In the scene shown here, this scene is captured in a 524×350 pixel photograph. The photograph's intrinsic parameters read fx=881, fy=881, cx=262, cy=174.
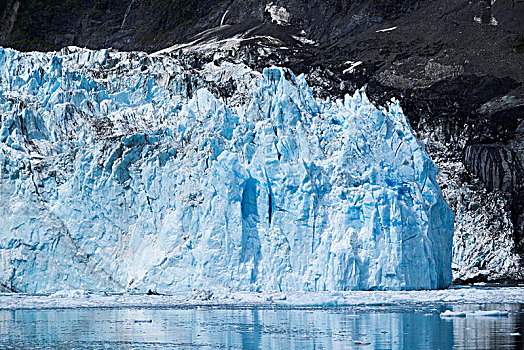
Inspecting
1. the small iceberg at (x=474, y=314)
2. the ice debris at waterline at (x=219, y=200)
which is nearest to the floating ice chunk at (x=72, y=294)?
the ice debris at waterline at (x=219, y=200)

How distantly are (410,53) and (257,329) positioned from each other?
205 feet

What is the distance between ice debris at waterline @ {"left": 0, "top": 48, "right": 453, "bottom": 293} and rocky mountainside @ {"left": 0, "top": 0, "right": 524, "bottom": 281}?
266 inches

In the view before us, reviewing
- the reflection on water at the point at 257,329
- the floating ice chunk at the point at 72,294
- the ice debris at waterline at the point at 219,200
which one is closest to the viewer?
the reflection on water at the point at 257,329

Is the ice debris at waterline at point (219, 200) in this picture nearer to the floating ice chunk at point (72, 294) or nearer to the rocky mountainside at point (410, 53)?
the floating ice chunk at point (72, 294)

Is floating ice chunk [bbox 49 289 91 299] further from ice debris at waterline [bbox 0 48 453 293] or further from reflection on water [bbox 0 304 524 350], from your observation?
reflection on water [bbox 0 304 524 350]

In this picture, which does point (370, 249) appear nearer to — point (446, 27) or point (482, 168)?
point (482, 168)

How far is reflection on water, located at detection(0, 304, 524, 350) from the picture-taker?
593 inches

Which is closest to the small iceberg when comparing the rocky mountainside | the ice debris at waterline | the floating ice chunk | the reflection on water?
the reflection on water

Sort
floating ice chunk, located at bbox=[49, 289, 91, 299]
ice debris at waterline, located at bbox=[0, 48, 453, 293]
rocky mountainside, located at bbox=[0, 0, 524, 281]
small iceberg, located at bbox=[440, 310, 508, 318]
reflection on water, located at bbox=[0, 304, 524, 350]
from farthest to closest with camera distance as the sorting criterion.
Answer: rocky mountainside, located at bbox=[0, 0, 524, 281]
ice debris at waterline, located at bbox=[0, 48, 453, 293]
floating ice chunk, located at bbox=[49, 289, 91, 299]
small iceberg, located at bbox=[440, 310, 508, 318]
reflection on water, located at bbox=[0, 304, 524, 350]

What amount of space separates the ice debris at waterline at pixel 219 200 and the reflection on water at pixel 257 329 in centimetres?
266

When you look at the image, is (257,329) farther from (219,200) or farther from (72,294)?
(72,294)

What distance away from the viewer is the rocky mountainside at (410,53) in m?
42.6

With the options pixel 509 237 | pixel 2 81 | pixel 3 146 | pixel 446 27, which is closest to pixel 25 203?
pixel 3 146

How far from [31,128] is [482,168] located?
31.0m
